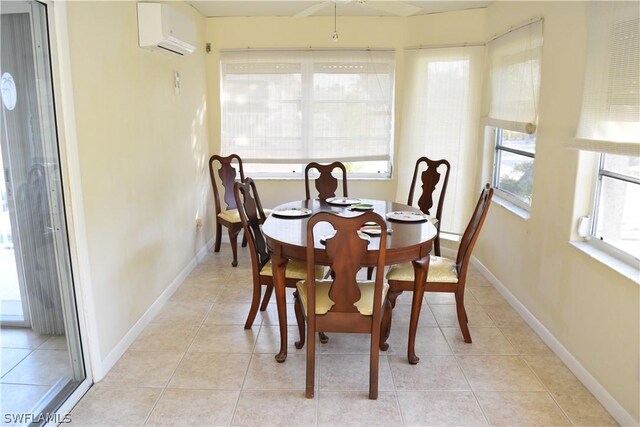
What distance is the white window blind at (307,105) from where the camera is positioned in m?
4.89

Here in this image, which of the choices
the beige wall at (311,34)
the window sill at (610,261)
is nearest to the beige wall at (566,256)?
the window sill at (610,261)

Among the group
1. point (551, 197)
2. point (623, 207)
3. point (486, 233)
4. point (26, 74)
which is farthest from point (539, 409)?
point (26, 74)

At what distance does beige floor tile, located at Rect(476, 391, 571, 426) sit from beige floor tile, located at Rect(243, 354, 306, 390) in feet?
3.15

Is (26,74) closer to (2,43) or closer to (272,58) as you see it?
(2,43)

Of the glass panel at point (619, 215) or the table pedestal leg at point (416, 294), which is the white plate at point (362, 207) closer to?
the table pedestal leg at point (416, 294)

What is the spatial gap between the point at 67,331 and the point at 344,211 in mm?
1925

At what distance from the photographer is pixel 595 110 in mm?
2393

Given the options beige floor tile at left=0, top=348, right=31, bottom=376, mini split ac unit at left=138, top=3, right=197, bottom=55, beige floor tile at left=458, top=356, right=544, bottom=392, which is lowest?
beige floor tile at left=458, top=356, right=544, bottom=392

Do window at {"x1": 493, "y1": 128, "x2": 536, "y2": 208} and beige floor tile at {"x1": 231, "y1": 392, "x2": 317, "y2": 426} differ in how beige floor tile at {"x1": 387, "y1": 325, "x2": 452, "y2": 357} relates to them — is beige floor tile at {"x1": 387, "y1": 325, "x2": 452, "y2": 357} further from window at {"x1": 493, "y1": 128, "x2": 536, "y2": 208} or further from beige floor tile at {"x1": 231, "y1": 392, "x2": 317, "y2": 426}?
window at {"x1": 493, "y1": 128, "x2": 536, "y2": 208}

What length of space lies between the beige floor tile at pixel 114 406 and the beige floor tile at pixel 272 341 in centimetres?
68

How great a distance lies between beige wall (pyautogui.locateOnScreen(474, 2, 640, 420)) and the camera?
7.30 ft

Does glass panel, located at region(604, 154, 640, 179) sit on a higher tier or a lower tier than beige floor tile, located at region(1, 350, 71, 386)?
higher

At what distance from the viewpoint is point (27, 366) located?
2129 mm

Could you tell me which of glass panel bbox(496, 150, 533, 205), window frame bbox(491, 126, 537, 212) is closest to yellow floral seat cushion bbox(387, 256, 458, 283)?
glass panel bbox(496, 150, 533, 205)
